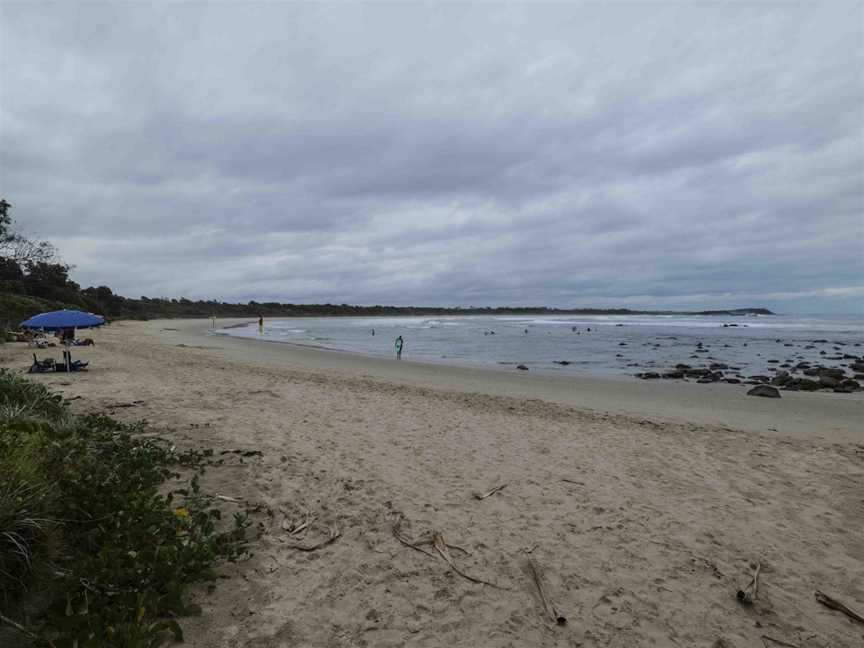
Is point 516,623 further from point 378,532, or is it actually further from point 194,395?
point 194,395

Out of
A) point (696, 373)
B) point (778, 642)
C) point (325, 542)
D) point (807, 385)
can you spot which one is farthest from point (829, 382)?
point (325, 542)

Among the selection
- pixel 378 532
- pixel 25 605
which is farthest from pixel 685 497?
pixel 25 605

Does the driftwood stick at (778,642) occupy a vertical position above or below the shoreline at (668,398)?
above

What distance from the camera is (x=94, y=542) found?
3.60 m

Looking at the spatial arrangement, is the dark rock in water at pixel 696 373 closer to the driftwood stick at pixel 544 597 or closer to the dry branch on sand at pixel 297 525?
the driftwood stick at pixel 544 597

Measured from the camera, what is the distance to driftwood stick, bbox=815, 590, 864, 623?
363 centimetres

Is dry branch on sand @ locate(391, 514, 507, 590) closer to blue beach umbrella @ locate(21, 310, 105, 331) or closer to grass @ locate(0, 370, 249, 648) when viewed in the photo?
grass @ locate(0, 370, 249, 648)

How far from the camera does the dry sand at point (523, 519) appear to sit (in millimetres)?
3432

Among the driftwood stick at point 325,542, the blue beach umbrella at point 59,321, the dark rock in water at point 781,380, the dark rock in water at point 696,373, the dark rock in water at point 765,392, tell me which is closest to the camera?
the driftwood stick at point 325,542

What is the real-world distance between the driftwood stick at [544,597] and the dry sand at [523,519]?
6cm

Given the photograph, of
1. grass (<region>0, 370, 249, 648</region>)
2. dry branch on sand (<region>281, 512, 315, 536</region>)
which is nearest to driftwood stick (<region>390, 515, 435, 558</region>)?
dry branch on sand (<region>281, 512, 315, 536</region>)

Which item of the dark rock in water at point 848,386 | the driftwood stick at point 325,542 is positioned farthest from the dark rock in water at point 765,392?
the driftwood stick at point 325,542

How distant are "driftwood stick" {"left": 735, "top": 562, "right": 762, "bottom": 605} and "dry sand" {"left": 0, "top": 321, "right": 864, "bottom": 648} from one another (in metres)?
0.07

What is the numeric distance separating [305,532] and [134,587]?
1539mm
